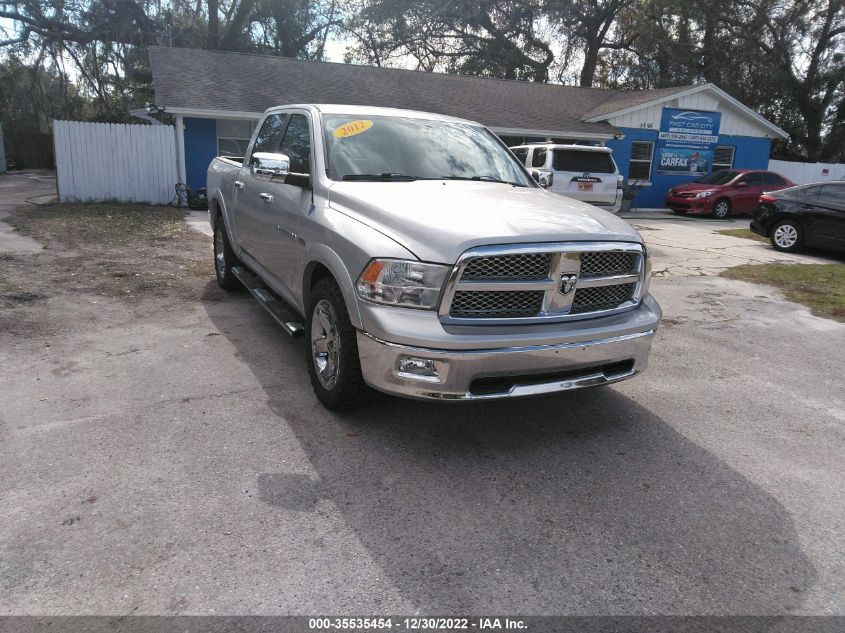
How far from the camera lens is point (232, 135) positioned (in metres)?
17.6

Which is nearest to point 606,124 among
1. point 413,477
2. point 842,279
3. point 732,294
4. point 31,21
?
point 842,279

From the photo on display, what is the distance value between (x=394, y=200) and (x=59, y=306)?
4.26 meters

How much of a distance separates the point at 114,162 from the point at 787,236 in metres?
15.5

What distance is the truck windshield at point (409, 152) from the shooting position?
14.4ft

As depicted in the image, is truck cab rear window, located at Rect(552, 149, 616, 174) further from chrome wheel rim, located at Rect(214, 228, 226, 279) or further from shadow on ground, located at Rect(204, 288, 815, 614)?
shadow on ground, located at Rect(204, 288, 815, 614)

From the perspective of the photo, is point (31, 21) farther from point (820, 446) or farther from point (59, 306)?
point (820, 446)

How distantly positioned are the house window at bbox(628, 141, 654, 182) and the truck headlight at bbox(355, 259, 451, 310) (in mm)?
21407

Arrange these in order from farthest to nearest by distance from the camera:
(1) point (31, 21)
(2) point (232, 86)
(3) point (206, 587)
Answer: (1) point (31, 21), (2) point (232, 86), (3) point (206, 587)

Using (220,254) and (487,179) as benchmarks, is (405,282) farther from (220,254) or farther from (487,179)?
(220,254)

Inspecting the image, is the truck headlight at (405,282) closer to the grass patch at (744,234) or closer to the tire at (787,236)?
the tire at (787,236)

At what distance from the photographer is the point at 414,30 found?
108ft

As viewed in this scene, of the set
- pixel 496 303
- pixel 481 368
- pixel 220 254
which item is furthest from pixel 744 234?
pixel 481 368

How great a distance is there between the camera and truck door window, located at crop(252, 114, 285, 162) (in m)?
5.50

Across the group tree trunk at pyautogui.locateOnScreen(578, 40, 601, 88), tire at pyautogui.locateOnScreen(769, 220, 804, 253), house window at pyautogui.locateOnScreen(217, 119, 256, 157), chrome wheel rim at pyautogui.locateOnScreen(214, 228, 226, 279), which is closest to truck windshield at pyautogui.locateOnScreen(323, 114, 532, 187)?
chrome wheel rim at pyautogui.locateOnScreen(214, 228, 226, 279)
